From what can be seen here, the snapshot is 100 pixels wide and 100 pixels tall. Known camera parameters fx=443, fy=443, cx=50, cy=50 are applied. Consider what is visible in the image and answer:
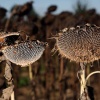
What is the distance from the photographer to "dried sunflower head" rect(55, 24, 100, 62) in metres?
2.61

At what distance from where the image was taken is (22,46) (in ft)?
8.35

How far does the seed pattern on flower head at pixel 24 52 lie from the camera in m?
2.54

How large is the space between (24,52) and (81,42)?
348mm

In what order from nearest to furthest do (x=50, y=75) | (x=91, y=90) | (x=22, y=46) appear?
1. (x=22, y=46)
2. (x=91, y=90)
3. (x=50, y=75)

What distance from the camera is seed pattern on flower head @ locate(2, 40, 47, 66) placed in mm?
2543

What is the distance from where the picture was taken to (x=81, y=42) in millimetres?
2633

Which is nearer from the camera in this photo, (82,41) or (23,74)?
(82,41)

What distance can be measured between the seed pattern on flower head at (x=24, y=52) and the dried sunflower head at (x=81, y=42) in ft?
0.47

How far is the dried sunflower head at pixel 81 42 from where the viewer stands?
2.61 m

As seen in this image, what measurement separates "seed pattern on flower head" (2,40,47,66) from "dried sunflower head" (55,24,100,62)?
5.6 inches

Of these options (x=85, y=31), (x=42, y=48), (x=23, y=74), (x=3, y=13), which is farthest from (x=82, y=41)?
(x=23, y=74)

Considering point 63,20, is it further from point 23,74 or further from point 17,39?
point 23,74

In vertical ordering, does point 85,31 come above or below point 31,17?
below

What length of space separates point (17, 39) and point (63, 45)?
29 centimetres
